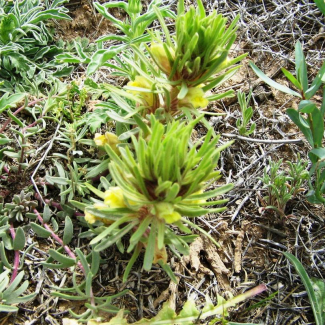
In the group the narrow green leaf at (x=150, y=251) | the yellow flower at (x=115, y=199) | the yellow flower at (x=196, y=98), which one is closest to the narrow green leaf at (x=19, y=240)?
the yellow flower at (x=115, y=199)

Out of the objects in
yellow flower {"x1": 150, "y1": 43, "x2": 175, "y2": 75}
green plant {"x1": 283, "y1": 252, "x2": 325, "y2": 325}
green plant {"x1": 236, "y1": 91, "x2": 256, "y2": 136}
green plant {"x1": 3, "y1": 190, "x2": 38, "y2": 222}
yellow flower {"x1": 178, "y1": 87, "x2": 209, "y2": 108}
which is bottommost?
green plant {"x1": 283, "y1": 252, "x2": 325, "y2": 325}

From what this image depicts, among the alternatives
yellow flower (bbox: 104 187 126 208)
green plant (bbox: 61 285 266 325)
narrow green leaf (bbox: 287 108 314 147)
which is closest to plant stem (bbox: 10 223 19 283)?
green plant (bbox: 61 285 266 325)

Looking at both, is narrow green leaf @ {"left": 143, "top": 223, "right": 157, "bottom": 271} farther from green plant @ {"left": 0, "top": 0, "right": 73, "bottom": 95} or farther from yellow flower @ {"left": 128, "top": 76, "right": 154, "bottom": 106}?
green plant @ {"left": 0, "top": 0, "right": 73, "bottom": 95}

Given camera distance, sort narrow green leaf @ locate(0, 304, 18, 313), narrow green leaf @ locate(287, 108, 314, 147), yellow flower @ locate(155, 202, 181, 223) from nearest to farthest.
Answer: yellow flower @ locate(155, 202, 181, 223), narrow green leaf @ locate(0, 304, 18, 313), narrow green leaf @ locate(287, 108, 314, 147)

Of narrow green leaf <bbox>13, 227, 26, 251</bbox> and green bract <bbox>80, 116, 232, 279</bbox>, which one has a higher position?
green bract <bbox>80, 116, 232, 279</bbox>

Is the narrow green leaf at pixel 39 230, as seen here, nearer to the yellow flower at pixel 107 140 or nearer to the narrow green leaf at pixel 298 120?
the yellow flower at pixel 107 140

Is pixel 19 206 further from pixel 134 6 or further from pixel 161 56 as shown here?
pixel 134 6

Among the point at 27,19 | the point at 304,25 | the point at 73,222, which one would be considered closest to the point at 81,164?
the point at 73,222
